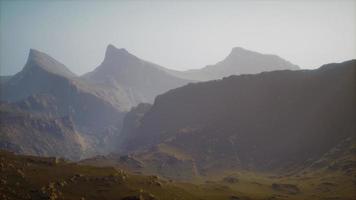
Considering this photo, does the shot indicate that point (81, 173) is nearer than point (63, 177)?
No

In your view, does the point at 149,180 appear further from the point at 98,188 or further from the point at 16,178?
the point at 16,178

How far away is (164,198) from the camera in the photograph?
152 meters

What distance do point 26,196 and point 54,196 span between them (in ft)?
30.2

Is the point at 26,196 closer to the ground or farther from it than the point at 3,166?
closer to the ground

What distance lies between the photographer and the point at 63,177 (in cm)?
15512

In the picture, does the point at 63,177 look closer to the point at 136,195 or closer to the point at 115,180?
the point at 115,180

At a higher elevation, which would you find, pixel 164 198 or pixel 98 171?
pixel 98 171

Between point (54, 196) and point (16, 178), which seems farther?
point (16, 178)

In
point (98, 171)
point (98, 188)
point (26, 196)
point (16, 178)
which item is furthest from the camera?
point (98, 171)

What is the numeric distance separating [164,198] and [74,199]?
41.0m

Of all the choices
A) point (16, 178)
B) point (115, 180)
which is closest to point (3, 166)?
point (16, 178)

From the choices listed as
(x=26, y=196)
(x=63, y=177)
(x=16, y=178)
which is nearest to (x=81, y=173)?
(x=63, y=177)

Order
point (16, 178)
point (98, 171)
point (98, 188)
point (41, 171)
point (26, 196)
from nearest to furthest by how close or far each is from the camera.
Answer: point (26, 196) < point (16, 178) < point (98, 188) < point (41, 171) < point (98, 171)

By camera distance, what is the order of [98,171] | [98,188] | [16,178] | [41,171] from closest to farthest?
[16,178] → [98,188] → [41,171] → [98,171]
